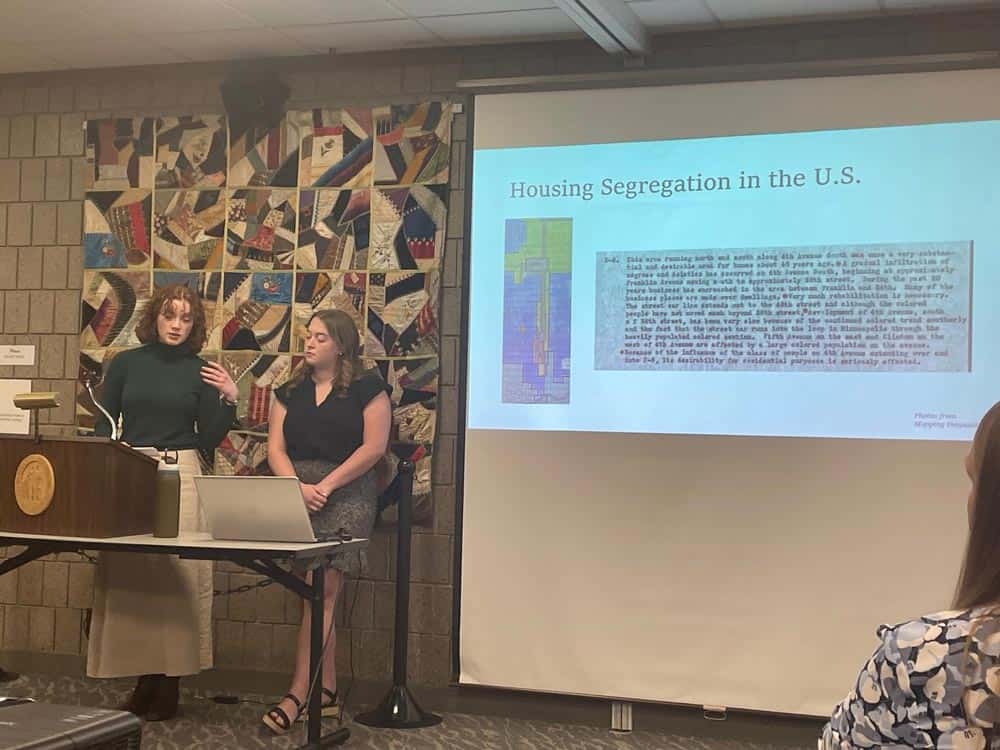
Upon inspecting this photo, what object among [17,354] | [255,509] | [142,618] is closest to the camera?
[255,509]

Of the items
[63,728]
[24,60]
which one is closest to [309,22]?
[24,60]

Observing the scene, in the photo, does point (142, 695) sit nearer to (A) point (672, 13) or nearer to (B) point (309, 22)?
(B) point (309, 22)

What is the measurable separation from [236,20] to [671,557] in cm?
262

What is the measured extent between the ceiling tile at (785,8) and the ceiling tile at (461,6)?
0.62 m

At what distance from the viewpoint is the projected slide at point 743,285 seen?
13.9 feet

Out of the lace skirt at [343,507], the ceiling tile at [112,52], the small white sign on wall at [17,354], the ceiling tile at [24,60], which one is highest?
the ceiling tile at [24,60]

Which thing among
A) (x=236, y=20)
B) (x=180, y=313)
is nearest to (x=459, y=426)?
(x=180, y=313)

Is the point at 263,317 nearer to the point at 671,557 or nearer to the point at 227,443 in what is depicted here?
the point at 227,443

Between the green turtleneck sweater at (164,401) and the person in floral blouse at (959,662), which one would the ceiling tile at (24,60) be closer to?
the green turtleneck sweater at (164,401)

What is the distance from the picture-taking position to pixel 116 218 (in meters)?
5.30

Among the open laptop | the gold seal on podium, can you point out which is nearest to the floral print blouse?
the open laptop

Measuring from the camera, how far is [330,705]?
4375mm

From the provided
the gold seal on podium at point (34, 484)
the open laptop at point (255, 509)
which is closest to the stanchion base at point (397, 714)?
the open laptop at point (255, 509)

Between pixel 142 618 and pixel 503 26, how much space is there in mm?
2552
